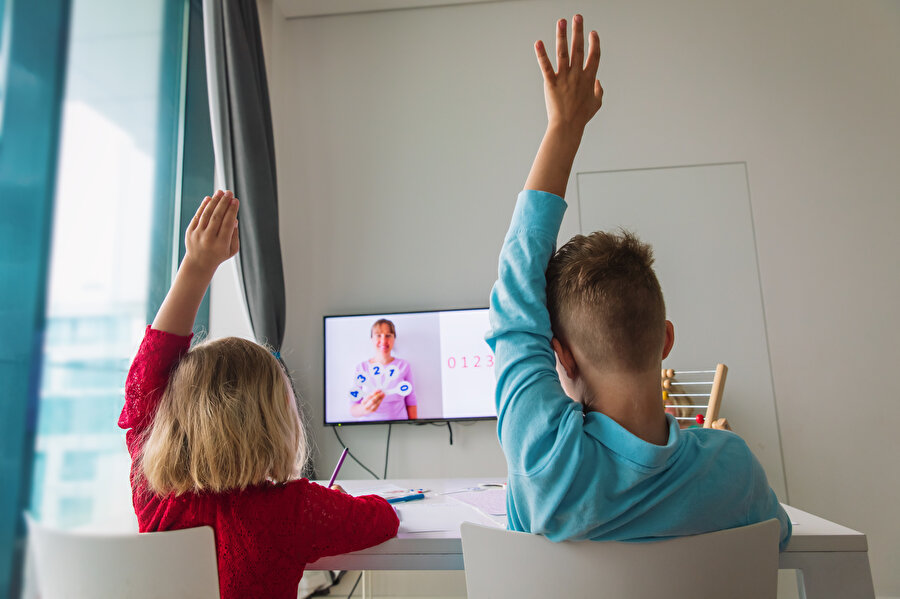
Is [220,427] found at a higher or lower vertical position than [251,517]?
higher

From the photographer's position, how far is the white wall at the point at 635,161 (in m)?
2.99

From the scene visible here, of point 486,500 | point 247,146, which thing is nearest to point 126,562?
point 486,500

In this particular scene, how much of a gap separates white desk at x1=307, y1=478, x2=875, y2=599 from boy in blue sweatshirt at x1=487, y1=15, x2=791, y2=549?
0.73 ft

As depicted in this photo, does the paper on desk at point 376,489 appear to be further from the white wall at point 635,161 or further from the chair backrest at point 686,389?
the chair backrest at point 686,389

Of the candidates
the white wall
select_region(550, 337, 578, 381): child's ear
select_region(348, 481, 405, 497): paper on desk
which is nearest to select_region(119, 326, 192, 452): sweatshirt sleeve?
select_region(550, 337, 578, 381): child's ear

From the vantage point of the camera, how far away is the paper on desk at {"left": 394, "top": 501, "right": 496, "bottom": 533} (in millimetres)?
1128

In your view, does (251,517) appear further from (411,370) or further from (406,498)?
(411,370)

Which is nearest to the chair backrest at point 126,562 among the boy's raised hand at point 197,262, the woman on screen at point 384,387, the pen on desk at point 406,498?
the boy's raised hand at point 197,262

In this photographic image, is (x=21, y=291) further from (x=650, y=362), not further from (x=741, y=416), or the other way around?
(x=741, y=416)

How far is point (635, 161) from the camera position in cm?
328

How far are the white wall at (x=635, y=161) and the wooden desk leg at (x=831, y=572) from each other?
84.9 inches

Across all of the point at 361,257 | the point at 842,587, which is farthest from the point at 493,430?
the point at 842,587

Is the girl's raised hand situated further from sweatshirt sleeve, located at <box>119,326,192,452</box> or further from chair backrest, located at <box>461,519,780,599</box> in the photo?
chair backrest, located at <box>461,519,780,599</box>

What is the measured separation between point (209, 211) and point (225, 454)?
16.2 inches
